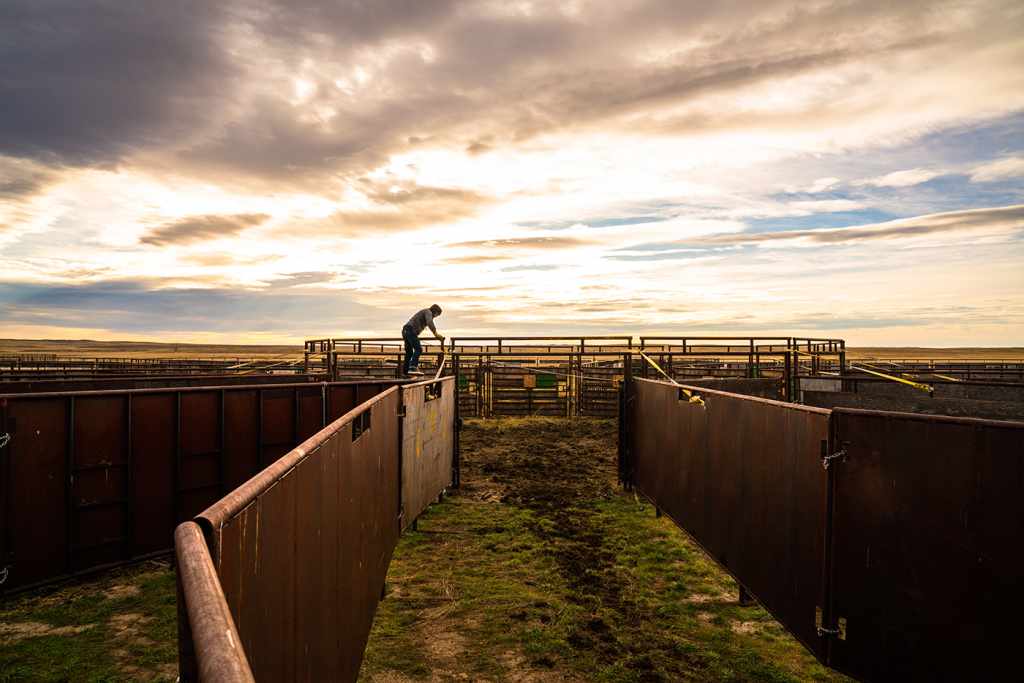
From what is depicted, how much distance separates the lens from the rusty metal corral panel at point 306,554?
1.94 metres

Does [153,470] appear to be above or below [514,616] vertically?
above

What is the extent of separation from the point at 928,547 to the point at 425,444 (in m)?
6.24

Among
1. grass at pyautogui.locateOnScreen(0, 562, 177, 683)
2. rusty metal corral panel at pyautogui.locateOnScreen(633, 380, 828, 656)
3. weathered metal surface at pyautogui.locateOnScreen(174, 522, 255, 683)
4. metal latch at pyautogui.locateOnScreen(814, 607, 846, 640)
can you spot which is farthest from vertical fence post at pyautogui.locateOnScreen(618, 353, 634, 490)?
weathered metal surface at pyautogui.locateOnScreen(174, 522, 255, 683)

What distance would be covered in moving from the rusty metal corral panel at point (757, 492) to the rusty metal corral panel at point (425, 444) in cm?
335

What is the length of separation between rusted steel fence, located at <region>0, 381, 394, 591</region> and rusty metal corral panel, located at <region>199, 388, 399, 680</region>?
393cm

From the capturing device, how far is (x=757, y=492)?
578 cm

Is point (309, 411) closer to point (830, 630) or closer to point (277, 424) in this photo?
point (277, 424)

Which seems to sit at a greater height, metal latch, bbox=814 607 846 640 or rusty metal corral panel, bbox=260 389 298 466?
rusty metal corral panel, bbox=260 389 298 466

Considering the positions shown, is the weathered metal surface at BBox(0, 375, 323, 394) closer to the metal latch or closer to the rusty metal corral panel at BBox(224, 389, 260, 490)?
the rusty metal corral panel at BBox(224, 389, 260, 490)

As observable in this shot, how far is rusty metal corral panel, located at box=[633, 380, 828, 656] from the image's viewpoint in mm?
4855

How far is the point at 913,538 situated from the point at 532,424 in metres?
16.3

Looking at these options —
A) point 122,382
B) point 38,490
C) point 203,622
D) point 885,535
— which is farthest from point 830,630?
point 122,382

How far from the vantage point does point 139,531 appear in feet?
24.7

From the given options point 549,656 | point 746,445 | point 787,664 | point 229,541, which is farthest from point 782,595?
point 229,541
